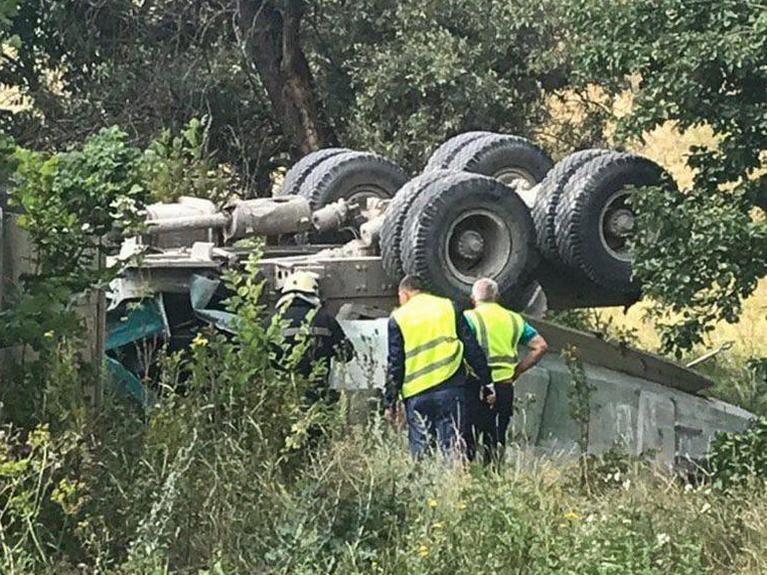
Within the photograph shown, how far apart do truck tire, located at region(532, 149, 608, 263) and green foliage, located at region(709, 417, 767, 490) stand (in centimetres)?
319

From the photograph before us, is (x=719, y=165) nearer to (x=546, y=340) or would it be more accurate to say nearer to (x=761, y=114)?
(x=761, y=114)

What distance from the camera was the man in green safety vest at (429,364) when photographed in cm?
839

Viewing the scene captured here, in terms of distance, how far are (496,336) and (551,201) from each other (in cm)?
206

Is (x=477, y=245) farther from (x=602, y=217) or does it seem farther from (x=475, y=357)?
(x=475, y=357)

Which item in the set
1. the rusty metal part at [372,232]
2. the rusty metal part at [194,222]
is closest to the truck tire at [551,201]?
the rusty metal part at [372,232]

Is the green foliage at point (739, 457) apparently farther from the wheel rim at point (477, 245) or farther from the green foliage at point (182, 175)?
the green foliage at point (182, 175)

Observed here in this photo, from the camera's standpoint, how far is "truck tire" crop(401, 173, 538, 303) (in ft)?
32.6

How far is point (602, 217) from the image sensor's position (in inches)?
416

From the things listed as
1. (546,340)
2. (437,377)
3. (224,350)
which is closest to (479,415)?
(437,377)

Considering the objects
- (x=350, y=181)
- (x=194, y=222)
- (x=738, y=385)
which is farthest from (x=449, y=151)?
(x=738, y=385)

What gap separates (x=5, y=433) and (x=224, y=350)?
4.59ft

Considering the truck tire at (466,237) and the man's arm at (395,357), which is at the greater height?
the truck tire at (466,237)

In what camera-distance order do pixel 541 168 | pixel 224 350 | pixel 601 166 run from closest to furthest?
pixel 224 350, pixel 601 166, pixel 541 168

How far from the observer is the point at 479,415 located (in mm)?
8719
